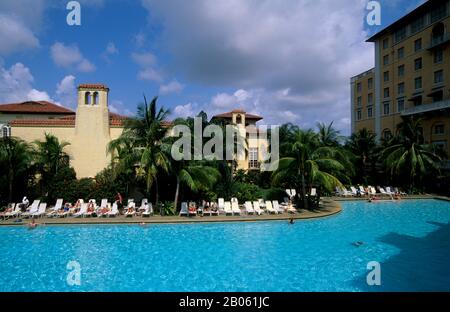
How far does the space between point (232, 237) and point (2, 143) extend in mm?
16535

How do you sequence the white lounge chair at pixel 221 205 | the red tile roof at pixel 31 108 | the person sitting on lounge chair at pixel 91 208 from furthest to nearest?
the red tile roof at pixel 31 108 < the white lounge chair at pixel 221 205 < the person sitting on lounge chair at pixel 91 208

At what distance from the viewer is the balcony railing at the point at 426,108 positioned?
29.9m

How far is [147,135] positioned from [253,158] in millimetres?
12371

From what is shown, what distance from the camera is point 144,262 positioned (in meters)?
10.7

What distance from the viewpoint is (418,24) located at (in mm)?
35281

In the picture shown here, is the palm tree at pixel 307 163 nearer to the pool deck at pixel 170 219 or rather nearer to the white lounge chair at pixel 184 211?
the pool deck at pixel 170 219

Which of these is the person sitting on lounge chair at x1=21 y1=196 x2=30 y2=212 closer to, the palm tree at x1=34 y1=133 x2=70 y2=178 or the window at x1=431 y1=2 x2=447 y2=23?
the palm tree at x1=34 y1=133 x2=70 y2=178

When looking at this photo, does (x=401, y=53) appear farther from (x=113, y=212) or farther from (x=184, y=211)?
(x=113, y=212)

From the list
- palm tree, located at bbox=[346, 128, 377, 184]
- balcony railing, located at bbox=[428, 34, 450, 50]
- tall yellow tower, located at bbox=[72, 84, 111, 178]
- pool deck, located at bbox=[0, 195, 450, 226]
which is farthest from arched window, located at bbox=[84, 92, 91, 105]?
balcony railing, located at bbox=[428, 34, 450, 50]

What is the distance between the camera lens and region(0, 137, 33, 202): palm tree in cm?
1849

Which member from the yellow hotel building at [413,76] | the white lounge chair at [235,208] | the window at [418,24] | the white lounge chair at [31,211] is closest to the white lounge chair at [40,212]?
the white lounge chair at [31,211]

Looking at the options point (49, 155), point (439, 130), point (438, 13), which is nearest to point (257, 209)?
point (49, 155)

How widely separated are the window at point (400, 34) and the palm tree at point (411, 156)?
1568cm

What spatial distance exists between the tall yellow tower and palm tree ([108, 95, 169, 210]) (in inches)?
199
